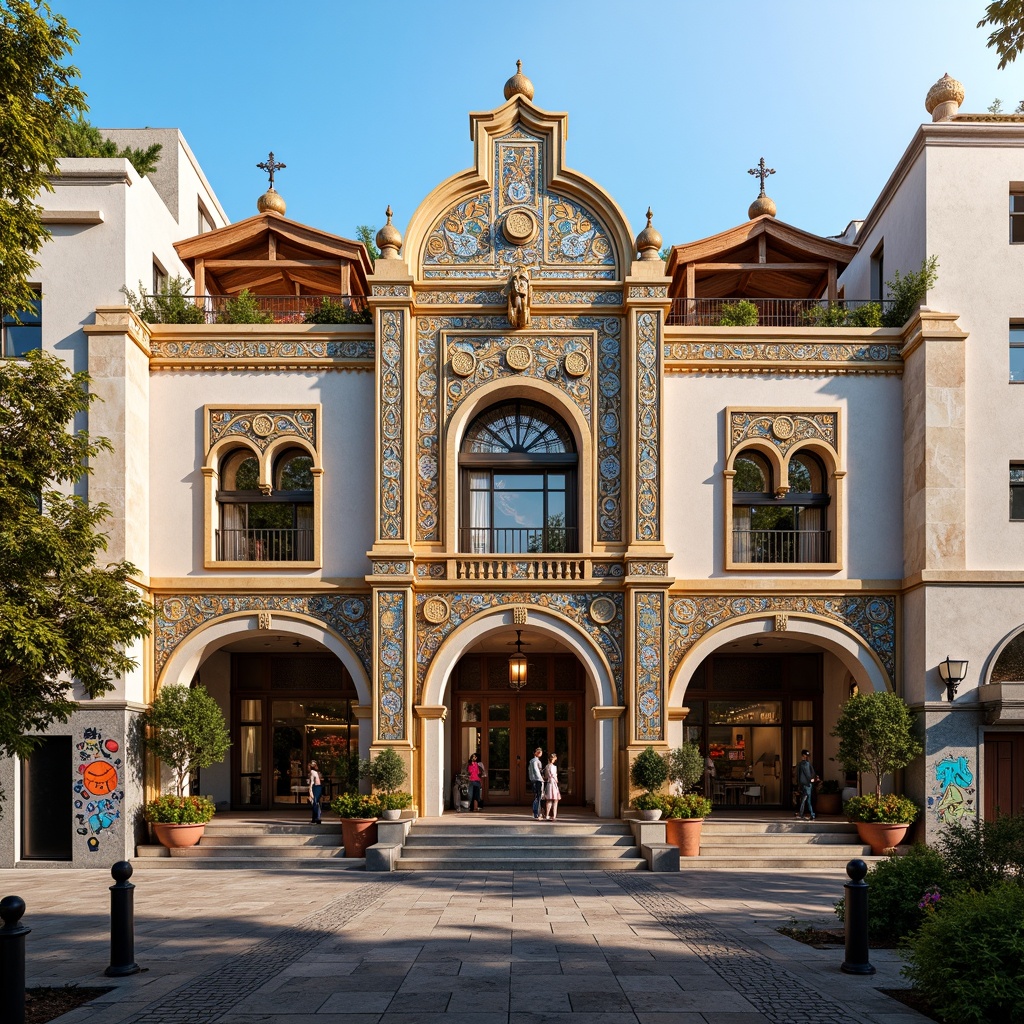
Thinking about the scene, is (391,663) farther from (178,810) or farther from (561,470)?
(561,470)

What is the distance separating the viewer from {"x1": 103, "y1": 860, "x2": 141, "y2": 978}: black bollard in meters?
9.72

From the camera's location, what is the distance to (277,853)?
1858cm

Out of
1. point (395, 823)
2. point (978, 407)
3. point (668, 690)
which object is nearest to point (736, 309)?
point (978, 407)

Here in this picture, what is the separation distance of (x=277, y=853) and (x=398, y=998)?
1050 cm

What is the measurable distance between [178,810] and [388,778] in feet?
12.9

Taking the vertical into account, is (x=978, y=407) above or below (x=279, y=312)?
below

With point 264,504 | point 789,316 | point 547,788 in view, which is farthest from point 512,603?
point 789,316

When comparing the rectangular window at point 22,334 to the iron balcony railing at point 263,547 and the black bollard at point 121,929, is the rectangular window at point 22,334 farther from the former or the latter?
the black bollard at point 121,929

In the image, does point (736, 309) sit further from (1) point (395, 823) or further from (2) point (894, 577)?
(1) point (395, 823)

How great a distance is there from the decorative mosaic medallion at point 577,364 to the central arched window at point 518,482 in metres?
1.28

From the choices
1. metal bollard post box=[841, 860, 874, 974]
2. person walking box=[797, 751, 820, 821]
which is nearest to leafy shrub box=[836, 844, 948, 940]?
metal bollard post box=[841, 860, 874, 974]

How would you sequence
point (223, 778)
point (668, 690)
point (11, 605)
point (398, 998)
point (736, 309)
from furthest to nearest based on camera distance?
point (223, 778) < point (736, 309) < point (668, 690) < point (11, 605) < point (398, 998)

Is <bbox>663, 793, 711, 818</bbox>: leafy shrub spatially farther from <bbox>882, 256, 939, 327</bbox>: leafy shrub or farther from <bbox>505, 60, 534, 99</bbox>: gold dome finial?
<bbox>505, 60, 534, 99</bbox>: gold dome finial

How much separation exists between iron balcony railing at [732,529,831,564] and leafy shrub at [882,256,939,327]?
15.3ft
